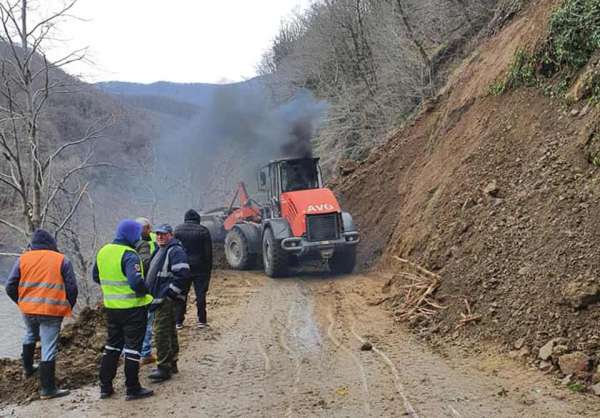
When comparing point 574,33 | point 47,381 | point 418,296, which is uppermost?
point 574,33

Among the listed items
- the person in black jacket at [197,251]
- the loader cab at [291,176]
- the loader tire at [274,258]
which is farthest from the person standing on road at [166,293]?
the loader cab at [291,176]

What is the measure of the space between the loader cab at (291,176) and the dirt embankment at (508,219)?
2236mm

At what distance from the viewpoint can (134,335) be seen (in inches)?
243

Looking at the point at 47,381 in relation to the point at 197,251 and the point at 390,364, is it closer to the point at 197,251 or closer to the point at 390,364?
the point at 197,251

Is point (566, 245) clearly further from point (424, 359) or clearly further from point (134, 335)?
point (134, 335)

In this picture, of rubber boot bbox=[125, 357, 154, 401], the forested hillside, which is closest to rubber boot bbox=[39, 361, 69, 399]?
rubber boot bbox=[125, 357, 154, 401]

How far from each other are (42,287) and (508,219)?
20.2 ft

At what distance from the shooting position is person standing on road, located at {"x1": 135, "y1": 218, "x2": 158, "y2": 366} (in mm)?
7324

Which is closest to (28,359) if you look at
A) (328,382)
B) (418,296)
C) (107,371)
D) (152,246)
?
(107,371)

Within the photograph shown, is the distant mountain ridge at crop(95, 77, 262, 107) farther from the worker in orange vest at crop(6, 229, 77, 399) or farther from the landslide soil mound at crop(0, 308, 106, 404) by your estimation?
the worker in orange vest at crop(6, 229, 77, 399)

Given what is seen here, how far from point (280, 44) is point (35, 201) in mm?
27270

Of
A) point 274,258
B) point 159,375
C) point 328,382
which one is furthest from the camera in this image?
point 274,258

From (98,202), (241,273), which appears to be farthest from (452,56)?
(98,202)

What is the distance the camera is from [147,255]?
7.65 metres
